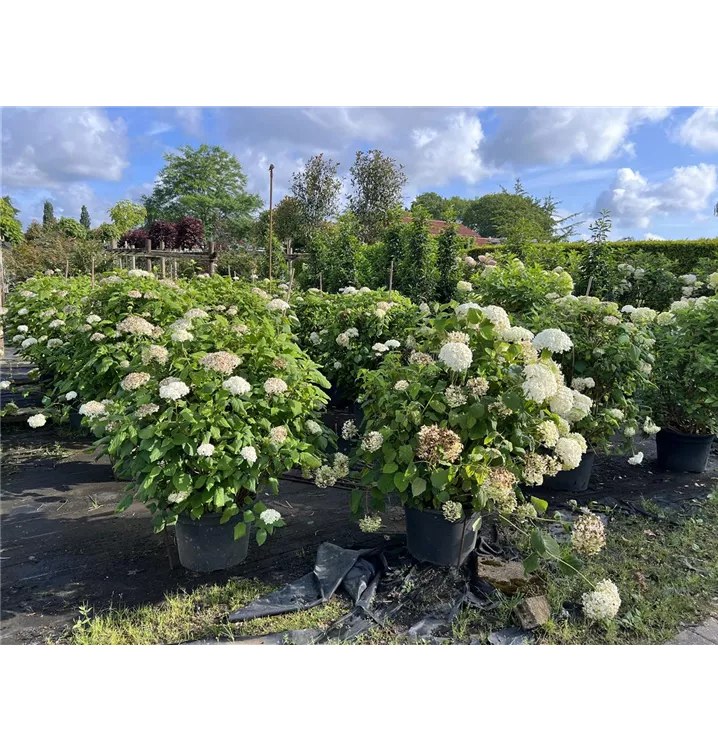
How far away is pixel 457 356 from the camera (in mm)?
1982

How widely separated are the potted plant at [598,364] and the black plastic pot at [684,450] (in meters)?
0.50

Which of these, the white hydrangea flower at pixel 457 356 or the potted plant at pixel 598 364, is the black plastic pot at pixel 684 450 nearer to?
the potted plant at pixel 598 364

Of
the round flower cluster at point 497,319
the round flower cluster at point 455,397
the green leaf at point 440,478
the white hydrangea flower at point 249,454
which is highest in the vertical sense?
the round flower cluster at point 497,319

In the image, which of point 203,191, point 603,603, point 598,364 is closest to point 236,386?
point 603,603

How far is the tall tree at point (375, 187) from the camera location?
15.7 m

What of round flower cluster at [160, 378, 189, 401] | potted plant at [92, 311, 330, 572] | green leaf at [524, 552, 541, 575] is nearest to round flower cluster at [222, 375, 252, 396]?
potted plant at [92, 311, 330, 572]

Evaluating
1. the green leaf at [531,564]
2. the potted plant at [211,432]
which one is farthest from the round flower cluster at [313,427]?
the green leaf at [531,564]

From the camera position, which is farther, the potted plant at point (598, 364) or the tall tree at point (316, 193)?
the tall tree at point (316, 193)

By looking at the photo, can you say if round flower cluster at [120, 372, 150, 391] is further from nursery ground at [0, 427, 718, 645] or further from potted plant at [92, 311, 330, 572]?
nursery ground at [0, 427, 718, 645]

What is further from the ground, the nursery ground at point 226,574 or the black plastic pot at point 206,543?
the black plastic pot at point 206,543

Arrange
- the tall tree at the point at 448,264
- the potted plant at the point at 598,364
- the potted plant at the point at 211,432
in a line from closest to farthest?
1. the potted plant at the point at 211,432
2. the potted plant at the point at 598,364
3. the tall tree at the point at 448,264

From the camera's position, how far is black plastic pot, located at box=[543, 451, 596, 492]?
3.25 meters

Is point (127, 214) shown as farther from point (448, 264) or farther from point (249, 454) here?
point (249, 454)
